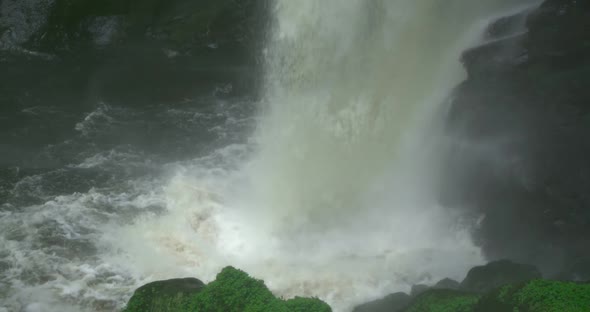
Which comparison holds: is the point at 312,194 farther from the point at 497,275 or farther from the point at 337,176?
the point at 497,275

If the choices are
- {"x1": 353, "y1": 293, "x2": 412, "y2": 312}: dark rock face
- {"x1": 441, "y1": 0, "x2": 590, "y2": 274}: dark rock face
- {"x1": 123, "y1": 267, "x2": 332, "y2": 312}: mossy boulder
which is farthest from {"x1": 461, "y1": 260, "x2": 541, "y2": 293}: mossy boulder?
{"x1": 123, "y1": 267, "x2": 332, "y2": 312}: mossy boulder

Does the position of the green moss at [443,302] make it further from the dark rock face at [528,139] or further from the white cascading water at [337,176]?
the dark rock face at [528,139]

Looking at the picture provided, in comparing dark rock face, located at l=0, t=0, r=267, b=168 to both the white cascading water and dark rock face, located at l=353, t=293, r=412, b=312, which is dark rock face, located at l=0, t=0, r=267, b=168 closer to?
the white cascading water

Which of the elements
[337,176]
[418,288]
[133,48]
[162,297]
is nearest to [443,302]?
[418,288]

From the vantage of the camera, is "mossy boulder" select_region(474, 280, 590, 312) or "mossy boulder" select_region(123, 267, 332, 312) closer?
"mossy boulder" select_region(474, 280, 590, 312)

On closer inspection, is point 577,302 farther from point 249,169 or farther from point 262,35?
point 262,35

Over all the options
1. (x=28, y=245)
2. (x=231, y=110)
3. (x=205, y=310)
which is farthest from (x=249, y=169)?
(x=205, y=310)
